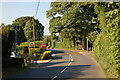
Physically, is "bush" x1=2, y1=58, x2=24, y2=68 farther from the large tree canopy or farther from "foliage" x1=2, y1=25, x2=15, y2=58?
the large tree canopy

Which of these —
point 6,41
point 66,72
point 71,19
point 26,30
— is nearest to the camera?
point 66,72

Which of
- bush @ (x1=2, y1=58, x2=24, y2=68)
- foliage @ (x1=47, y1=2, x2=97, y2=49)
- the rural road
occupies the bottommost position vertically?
the rural road

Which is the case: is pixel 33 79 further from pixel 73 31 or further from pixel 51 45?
pixel 51 45

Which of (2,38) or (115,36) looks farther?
(2,38)

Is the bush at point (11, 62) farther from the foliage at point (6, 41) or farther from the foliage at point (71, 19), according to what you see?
the foliage at point (71, 19)

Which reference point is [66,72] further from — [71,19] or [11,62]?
[71,19]

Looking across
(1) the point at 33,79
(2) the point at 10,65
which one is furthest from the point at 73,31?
(1) the point at 33,79

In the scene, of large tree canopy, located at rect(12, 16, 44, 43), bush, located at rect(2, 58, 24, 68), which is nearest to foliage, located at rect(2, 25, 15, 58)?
bush, located at rect(2, 58, 24, 68)

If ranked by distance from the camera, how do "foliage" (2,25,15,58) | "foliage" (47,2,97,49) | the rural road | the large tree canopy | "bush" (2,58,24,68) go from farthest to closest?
the large tree canopy, "foliage" (47,2,97,49), "bush" (2,58,24,68), "foliage" (2,25,15,58), the rural road

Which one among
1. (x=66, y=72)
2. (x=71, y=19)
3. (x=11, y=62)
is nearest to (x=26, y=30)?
(x=71, y=19)

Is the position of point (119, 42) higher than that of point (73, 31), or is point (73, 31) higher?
point (73, 31)

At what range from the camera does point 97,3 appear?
950cm

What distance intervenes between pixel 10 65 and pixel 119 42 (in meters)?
13.1

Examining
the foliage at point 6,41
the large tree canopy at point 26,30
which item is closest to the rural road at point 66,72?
the foliage at point 6,41
